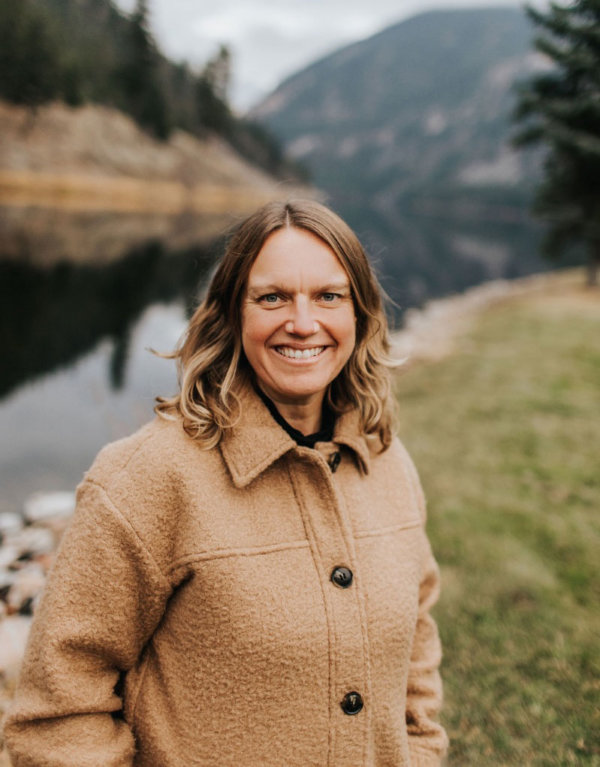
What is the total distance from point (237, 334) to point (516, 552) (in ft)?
12.8

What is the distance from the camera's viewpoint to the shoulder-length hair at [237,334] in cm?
173

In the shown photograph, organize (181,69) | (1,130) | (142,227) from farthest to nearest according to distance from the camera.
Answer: (181,69), (1,130), (142,227)

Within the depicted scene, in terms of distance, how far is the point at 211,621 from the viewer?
1.53 m

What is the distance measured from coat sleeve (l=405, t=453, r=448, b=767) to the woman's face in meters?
0.65

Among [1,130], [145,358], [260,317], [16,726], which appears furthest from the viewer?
[1,130]

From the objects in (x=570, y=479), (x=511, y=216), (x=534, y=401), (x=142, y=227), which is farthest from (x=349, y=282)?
(x=511, y=216)

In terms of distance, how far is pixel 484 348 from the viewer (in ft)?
40.5

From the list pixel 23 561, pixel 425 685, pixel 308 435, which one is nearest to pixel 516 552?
pixel 425 685

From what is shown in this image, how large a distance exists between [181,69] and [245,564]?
9684 centimetres

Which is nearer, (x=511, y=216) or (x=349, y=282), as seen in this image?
(x=349, y=282)

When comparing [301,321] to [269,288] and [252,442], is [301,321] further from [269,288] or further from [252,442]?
[252,442]

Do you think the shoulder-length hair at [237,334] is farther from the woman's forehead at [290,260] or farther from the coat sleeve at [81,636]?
the coat sleeve at [81,636]

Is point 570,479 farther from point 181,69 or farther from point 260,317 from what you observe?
point 181,69

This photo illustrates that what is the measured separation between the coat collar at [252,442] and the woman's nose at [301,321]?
0.82ft
